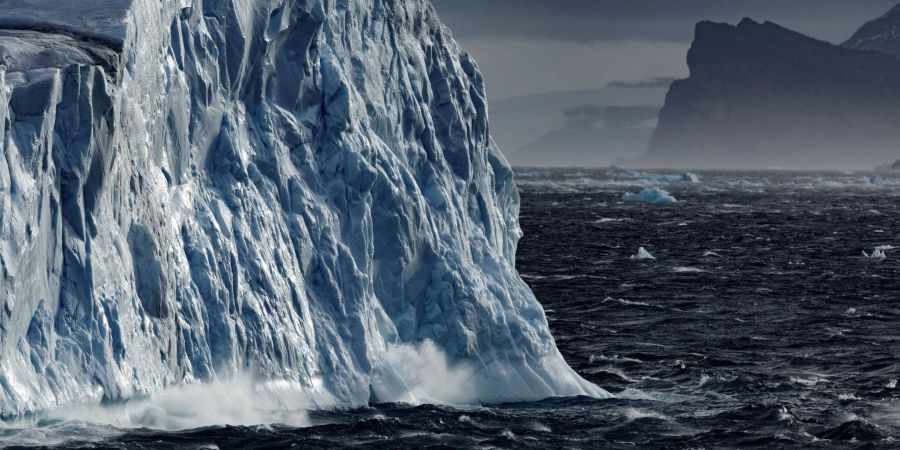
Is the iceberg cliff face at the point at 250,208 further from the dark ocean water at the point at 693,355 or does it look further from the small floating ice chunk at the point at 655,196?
the small floating ice chunk at the point at 655,196

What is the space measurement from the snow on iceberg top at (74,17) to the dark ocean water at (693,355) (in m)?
5.84

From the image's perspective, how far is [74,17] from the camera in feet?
63.6

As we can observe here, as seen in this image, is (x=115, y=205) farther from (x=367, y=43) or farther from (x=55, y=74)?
(x=367, y=43)

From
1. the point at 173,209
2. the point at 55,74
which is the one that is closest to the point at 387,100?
the point at 173,209

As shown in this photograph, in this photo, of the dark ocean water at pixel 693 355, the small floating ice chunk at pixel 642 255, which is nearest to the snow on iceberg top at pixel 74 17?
the dark ocean water at pixel 693 355

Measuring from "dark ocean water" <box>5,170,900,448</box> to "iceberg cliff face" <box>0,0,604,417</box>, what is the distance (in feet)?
3.62

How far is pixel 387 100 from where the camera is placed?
2597 centimetres

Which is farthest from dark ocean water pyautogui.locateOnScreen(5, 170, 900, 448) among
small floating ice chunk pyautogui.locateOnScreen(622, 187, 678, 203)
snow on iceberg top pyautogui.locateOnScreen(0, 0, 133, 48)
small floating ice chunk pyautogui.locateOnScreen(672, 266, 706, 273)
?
small floating ice chunk pyautogui.locateOnScreen(622, 187, 678, 203)

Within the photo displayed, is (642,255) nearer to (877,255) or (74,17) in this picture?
(877,255)

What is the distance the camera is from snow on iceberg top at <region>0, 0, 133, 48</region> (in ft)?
61.8

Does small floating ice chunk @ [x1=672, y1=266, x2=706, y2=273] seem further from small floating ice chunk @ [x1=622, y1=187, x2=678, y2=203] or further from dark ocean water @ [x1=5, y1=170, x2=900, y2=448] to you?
small floating ice chunk @ [x1=622, y1=187, x2=678, y2=203]

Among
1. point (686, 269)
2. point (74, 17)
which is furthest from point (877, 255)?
point (74, 17)

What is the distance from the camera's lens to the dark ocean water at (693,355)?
2161 centimetres

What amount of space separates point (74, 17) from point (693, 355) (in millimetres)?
18548
